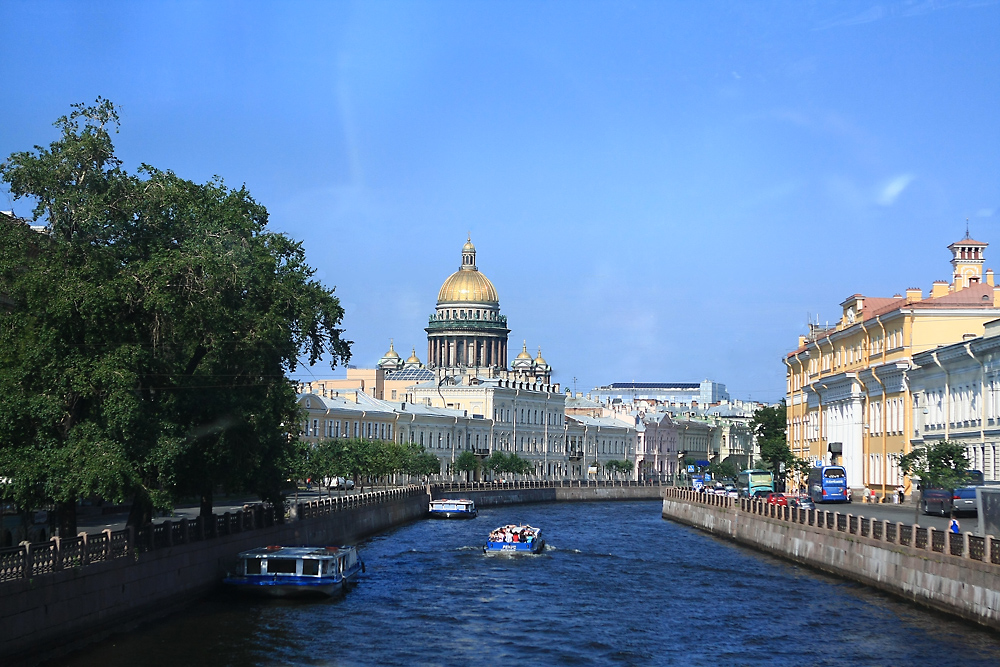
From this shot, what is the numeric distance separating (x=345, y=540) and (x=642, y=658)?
29964mm

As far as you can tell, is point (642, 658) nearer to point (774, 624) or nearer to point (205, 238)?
point (774, 624)

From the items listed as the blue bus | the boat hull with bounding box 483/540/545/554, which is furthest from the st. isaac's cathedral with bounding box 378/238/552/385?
the boat hull with bounding box 483/540/545/554

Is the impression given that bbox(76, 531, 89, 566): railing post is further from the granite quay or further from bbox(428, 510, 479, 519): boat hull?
bbox(428, 510, 479, 519): boat hull

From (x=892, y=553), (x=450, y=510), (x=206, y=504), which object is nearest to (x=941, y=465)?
(x=892, y=553)

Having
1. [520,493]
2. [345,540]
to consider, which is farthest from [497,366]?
[345,540]

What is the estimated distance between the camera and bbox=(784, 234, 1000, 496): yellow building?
6762 cm

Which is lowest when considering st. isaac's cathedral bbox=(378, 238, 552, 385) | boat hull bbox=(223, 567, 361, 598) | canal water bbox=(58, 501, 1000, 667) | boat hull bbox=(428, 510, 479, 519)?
canal water bbox=(58, 501, 1000, 667)

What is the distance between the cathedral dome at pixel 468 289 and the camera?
563ft

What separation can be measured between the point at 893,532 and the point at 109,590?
20.8m

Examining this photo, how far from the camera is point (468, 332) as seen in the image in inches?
6639

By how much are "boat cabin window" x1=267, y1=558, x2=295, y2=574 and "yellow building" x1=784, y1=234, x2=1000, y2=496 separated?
36149mm

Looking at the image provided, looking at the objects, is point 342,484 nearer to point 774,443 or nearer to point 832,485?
point 774,443

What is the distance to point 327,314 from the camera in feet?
140

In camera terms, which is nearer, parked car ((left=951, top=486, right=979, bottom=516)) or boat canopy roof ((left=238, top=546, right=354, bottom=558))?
boat canopy roof ((left=238, top=546, right=354, bottom=558))
